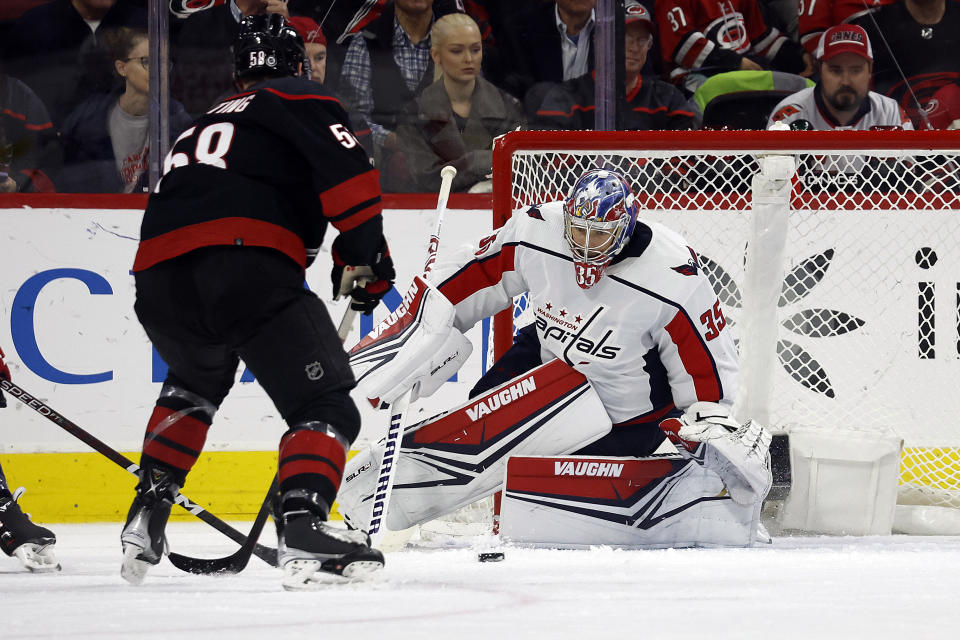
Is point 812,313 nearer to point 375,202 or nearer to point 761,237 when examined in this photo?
point 761,237

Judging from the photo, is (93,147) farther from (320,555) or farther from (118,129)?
(320,555)

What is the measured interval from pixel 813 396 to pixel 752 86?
126 centimetres

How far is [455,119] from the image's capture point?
390 cm

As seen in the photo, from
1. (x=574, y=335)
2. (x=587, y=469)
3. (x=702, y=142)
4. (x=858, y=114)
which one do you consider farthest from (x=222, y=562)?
(x=858, y=114)

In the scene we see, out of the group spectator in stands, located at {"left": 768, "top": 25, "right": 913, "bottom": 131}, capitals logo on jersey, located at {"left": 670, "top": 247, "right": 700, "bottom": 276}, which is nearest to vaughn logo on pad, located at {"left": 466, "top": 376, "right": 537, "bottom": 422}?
capitals logo on jersey, located at {"left": 670, "top": 247, "right": 700, "bottom": 276}

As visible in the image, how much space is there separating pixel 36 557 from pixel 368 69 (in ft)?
6.48

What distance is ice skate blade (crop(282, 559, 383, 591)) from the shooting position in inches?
72.9

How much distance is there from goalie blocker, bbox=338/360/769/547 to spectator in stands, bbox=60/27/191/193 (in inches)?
57.9

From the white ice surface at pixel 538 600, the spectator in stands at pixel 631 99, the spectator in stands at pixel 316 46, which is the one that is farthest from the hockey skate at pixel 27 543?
the spectator in stands at pixel 631 99

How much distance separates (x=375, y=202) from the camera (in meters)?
2.06

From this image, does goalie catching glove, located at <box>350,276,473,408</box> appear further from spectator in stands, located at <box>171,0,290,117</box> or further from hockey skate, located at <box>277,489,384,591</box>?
spectator in stands, located at <box>171,0,290,117</box>

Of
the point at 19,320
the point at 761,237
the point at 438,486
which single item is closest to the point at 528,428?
the point at 438,486

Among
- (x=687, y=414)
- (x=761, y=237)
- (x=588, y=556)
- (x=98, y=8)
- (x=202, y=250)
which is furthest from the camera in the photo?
(x=98, y=8)

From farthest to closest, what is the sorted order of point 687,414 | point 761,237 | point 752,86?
point 752,86 → point 761,237 → point 687,414
